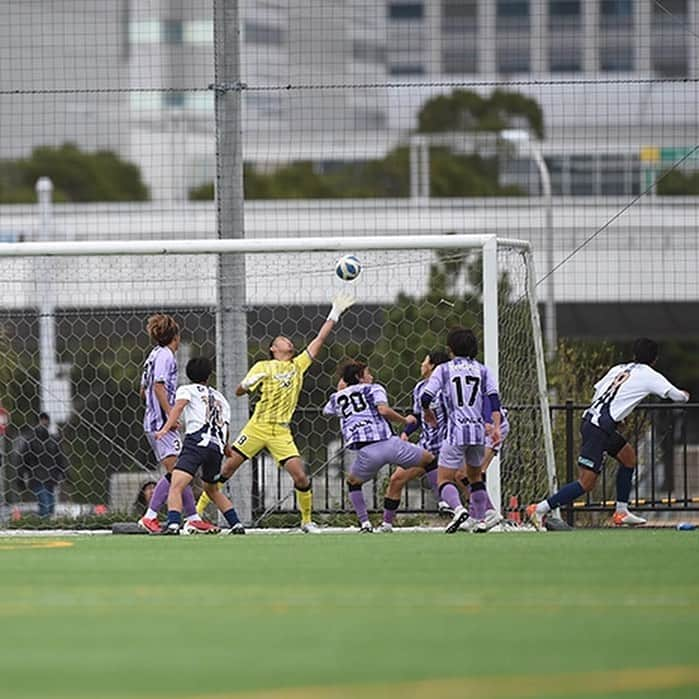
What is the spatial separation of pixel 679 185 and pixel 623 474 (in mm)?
53305

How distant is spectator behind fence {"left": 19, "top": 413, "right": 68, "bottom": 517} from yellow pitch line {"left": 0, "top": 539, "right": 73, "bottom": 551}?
694 centimetres

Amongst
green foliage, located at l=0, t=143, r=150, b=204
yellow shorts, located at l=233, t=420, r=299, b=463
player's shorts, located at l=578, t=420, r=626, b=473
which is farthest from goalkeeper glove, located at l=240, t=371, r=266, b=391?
green foliage, located at l=0, t=143, r=150, b=204

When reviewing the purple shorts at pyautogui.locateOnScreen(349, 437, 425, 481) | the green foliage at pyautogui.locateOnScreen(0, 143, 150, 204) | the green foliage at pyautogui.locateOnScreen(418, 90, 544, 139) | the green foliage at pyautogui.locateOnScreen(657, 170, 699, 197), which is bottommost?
the purple shorts at pyautogui.locateOnScreen(349, 437, 425, 481)

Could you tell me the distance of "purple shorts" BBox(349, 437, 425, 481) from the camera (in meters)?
16.8

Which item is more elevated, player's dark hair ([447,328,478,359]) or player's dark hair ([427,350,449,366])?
player's dark hair ([447,328,478,359])

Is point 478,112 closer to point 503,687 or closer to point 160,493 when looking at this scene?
point 160,493

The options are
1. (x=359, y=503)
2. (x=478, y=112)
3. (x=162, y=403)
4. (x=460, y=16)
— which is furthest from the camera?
(x=460, y=16)

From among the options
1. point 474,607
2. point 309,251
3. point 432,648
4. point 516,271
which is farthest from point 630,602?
point 516,271

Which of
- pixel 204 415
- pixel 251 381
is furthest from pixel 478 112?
pixel 204 415

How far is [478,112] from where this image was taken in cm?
8262

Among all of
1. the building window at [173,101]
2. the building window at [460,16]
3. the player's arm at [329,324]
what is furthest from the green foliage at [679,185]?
the building window at [173,101]

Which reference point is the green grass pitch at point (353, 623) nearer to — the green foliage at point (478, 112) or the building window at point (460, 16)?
the green foliage at point (478, 112)

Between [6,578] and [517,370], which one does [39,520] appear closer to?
[517,370]

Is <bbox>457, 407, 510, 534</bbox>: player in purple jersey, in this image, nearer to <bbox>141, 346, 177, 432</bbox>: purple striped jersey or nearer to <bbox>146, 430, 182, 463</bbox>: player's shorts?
<bbox>146, 430, 182, 463</bbox>: player's shorts
